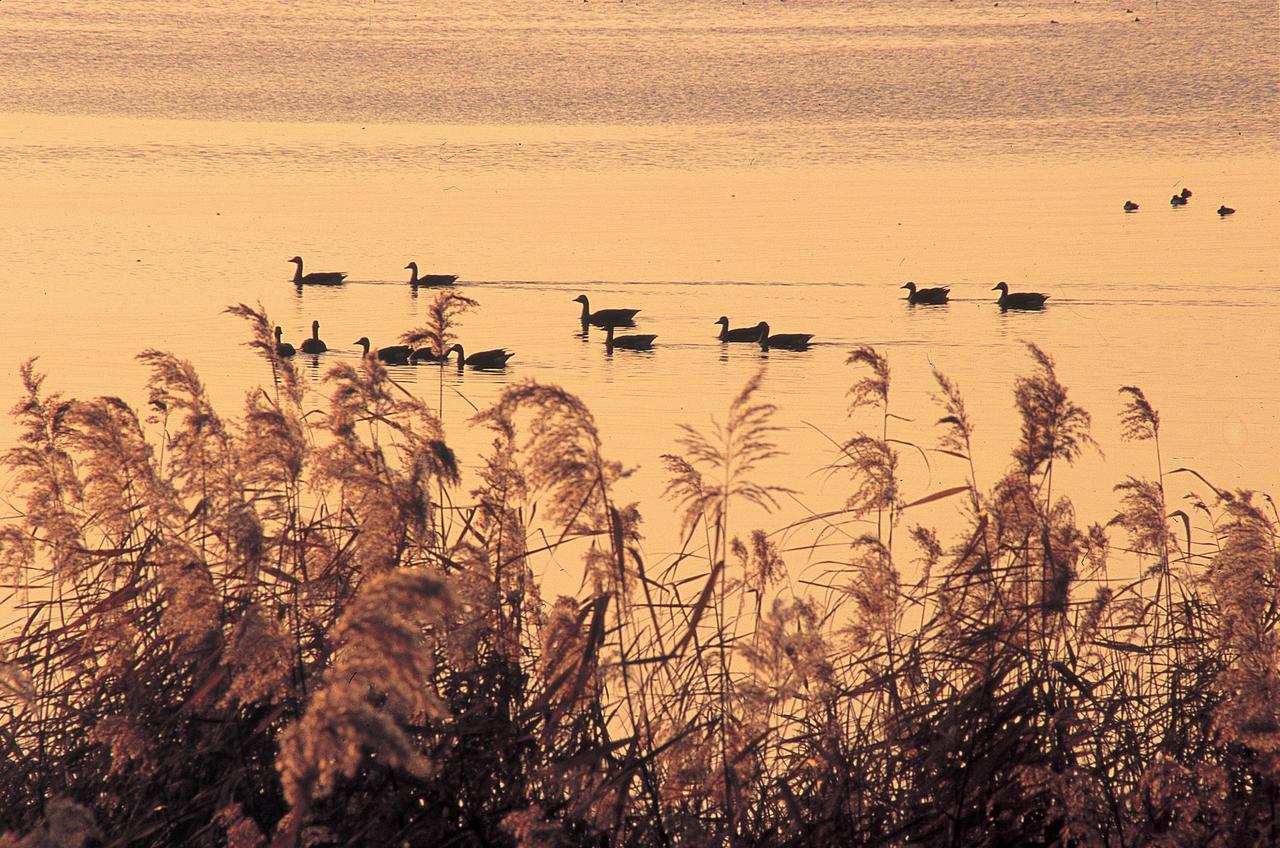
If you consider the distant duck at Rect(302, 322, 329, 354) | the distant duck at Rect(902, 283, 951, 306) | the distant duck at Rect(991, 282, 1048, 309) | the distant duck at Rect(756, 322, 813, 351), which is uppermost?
the distant duck at Rect(902, 283, 951, 306)

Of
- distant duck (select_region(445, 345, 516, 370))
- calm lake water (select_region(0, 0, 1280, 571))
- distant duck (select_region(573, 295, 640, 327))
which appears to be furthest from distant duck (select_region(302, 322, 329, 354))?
distant duck (select_region(573, 295, 640, 327))

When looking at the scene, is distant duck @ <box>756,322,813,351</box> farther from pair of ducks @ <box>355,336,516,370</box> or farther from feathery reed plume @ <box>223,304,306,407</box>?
feathery reed plume @ <box>223,304,306,407</box>

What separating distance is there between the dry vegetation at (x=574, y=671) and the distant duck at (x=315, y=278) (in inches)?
714

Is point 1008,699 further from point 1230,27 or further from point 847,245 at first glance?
point 1230,27

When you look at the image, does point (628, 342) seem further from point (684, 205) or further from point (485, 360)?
point (684, 205)

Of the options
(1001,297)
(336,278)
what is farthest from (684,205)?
(1001,297)

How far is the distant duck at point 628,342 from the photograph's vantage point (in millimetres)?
20375

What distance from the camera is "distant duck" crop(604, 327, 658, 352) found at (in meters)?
20.4

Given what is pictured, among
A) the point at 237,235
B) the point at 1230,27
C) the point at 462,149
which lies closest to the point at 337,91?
the point at 462,149

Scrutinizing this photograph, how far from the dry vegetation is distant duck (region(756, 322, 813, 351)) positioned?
1327cm

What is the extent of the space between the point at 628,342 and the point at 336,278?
21.5 ft

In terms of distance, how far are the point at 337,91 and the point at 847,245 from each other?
27.7 meters

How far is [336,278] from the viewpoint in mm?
25359

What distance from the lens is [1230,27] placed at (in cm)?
6650
